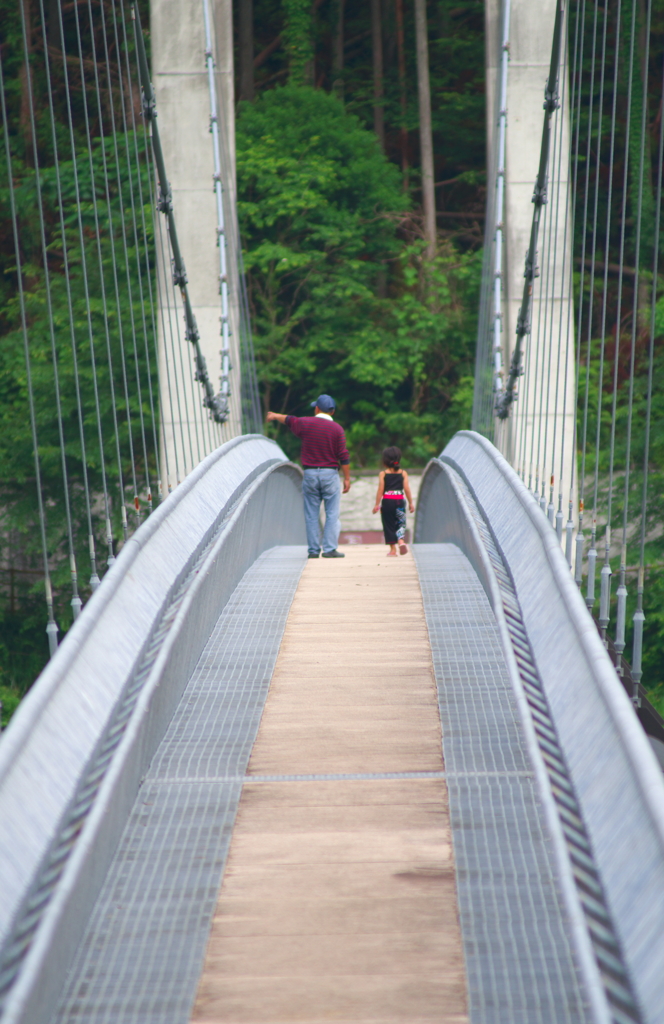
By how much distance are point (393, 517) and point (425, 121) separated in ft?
47.7

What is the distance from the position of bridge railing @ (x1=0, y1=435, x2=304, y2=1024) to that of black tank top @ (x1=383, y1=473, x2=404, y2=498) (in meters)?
3.96

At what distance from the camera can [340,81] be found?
21.1 metres

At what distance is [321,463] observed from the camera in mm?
7172

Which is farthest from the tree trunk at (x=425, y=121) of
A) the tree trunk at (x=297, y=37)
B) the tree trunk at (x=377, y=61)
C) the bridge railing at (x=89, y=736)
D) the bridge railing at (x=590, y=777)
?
the bridge railing at (x=590, y=777)

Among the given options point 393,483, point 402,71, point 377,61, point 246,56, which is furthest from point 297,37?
point 393,483

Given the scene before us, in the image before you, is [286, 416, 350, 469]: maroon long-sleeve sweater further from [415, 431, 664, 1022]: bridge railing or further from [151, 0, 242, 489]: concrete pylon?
[151, 0, 242, 489]: concrete pylon

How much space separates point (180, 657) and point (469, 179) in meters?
18.3

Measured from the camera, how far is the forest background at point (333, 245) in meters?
16.2

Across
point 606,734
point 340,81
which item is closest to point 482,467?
point 606,734

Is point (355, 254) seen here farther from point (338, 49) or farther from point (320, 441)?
point (320, 441)

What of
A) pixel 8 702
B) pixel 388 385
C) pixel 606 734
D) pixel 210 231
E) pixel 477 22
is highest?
pixel 477 22

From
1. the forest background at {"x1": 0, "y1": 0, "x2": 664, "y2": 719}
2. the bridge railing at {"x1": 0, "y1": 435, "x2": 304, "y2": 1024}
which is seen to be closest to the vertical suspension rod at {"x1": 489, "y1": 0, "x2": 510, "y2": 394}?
the forest background at {"x1": 0, "y1": 0, "x2": 664, "y2": 719}

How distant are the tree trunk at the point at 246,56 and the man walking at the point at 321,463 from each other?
50.9 ft

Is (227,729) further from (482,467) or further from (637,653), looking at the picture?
(482,467)
